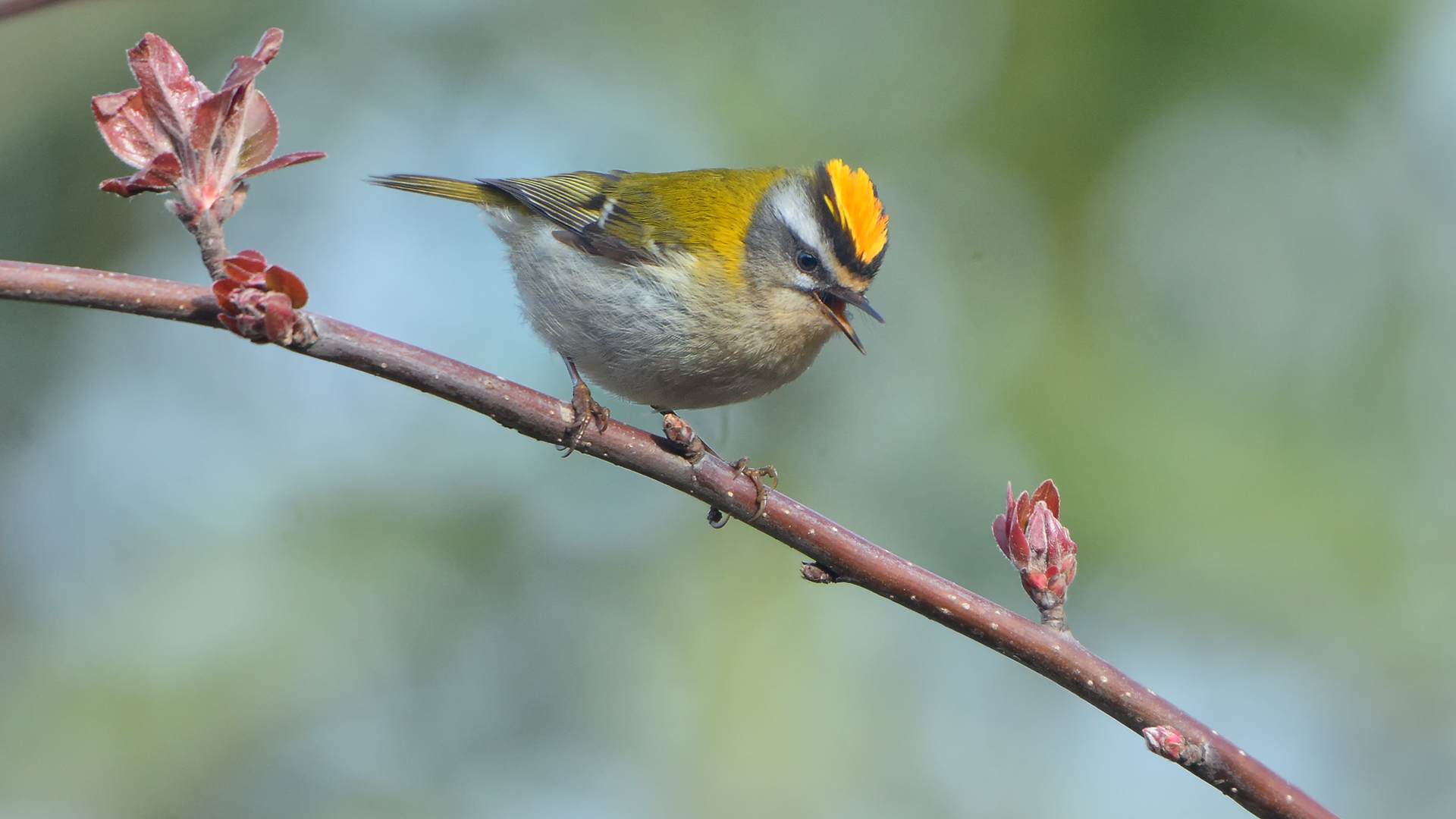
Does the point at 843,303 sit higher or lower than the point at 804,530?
higher

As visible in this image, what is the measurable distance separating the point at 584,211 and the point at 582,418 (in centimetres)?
188

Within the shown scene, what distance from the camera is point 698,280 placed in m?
3.22

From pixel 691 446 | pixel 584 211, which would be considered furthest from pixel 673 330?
pixel 691 446

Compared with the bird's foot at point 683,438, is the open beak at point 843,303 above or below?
above

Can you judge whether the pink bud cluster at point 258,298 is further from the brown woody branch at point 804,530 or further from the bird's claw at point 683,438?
the bird's claw at point 683,438

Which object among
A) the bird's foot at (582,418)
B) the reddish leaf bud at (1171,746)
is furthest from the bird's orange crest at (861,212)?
the reddish leaf bud at (1171,746)

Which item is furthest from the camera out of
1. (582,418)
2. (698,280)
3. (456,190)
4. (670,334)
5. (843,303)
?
(456,190)

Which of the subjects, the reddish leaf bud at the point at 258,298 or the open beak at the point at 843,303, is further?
the open beak at the point at 843,303

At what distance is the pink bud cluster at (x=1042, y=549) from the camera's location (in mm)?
1951

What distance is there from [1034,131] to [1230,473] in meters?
1.93

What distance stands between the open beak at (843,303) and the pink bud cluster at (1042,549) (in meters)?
1.09

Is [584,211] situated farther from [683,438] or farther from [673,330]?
[683,438]

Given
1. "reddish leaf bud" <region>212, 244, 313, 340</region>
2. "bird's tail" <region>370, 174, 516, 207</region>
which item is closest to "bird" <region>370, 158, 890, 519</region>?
"bird's tail" <region>370, 174, 516, 207</region>

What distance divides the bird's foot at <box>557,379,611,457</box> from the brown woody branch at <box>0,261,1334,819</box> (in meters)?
0.02
